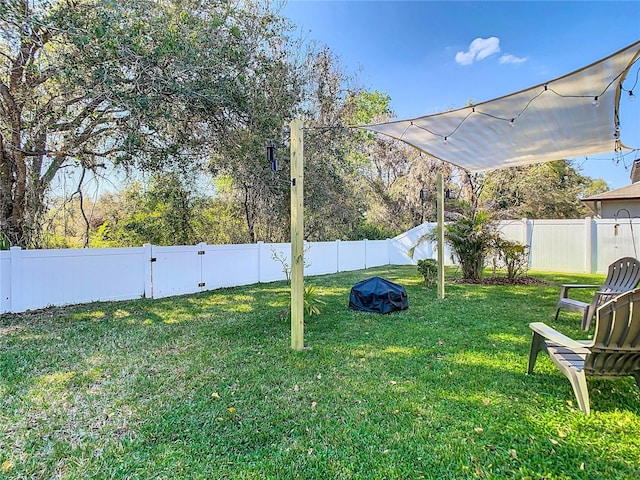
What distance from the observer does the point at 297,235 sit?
362cm

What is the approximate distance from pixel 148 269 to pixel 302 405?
5142mm

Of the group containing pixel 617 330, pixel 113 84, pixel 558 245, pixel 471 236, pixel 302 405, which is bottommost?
pixel 302 405

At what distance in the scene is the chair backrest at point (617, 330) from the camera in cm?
228

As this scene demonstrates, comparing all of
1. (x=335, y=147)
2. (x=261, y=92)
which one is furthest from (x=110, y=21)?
(x=335, y=147)

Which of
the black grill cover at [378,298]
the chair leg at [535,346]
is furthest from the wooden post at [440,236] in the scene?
the chair leg at [535,346]

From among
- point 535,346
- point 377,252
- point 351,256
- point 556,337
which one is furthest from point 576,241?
point 556,337

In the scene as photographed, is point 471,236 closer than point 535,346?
No

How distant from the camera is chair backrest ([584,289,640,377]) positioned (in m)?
2.28

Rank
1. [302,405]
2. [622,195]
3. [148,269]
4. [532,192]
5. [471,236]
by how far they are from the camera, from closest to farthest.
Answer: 1. [302,405]
2. [148,269]
3. [471,236]
4. [622,195]
5. [532,192]

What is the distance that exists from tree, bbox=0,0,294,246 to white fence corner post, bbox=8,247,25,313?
92 cm

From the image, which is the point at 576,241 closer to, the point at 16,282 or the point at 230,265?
the point at 230,265

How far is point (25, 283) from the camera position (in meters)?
5.21

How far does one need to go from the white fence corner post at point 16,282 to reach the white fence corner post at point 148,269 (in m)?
1.79

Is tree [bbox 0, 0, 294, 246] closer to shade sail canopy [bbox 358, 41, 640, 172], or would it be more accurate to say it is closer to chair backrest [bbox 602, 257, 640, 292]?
shade sail canopy [bbox 358, 41, 640, 172]
